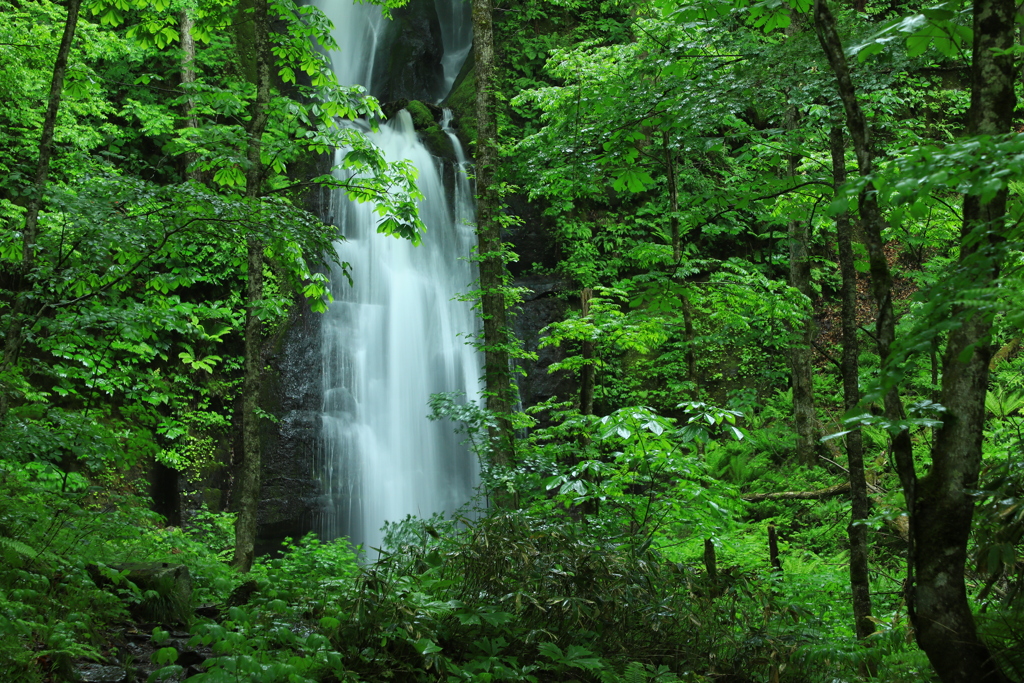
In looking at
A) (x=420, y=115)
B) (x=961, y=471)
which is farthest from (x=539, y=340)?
(x=961, y=471)

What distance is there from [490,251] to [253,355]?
2845mm

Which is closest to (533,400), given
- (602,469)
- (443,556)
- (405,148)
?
(405,148)

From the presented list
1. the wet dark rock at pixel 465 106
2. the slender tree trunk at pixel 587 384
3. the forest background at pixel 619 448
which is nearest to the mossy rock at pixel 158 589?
the forest background at pixel 619 448

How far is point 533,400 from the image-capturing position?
12844mm

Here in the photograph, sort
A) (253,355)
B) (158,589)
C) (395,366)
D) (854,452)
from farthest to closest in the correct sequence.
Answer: (395,366), (253,355), (158,589), (854,452)

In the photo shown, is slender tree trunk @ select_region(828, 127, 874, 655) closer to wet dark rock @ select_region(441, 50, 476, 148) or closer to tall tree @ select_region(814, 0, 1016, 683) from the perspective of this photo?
tall tree @ select_region(814, 0, 1016, 683)

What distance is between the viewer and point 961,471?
2596 mm

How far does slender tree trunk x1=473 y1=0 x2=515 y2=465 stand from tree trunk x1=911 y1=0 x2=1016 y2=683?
434 centimetres

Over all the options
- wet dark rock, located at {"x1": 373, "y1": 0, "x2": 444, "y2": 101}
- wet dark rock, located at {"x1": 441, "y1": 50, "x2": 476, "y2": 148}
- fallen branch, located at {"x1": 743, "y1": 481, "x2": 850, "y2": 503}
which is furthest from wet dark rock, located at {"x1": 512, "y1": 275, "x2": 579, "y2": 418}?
wet dark rock, located at {"x1": 373, "y1": 0, "x2": 444, "y2": 101}

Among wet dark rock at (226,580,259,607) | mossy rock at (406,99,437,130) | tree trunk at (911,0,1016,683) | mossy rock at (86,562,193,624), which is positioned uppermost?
mossy rock at (406,99,437,130)

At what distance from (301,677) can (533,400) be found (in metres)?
10.0

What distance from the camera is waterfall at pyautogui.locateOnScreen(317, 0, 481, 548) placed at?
1126 centimetres

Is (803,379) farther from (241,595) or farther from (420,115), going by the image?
(420,115)

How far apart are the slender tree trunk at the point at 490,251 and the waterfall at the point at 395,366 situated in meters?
3.72
